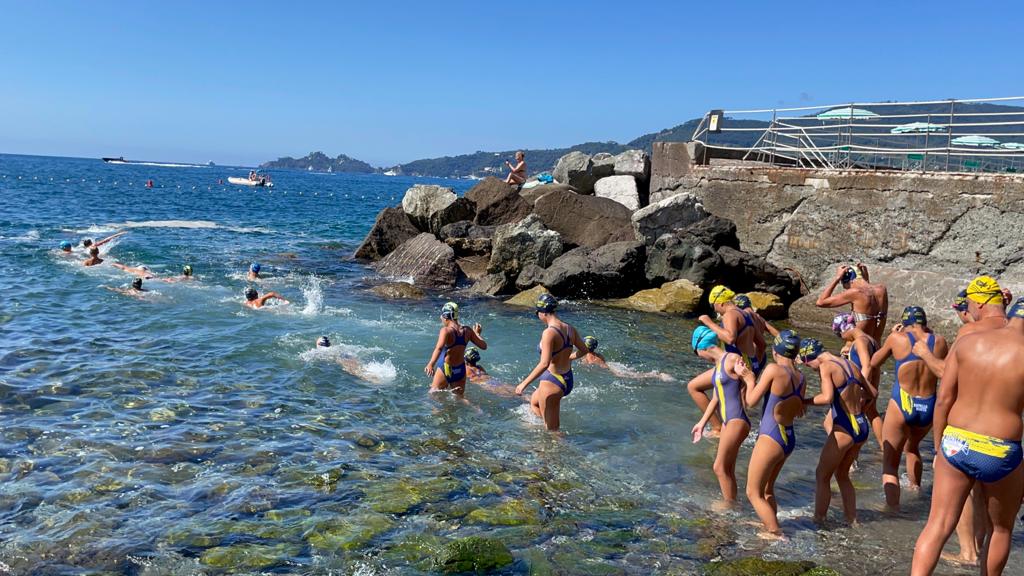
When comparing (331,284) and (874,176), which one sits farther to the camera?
(331,284)

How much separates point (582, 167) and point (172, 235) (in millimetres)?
17901

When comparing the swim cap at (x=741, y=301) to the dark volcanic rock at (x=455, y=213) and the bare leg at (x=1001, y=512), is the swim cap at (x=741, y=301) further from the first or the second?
the dark volcanic rock at (x=455, y=213)

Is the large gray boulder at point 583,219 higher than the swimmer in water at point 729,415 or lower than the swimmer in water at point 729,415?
higher

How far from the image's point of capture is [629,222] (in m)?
21.5

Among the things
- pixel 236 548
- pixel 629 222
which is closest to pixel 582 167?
pixel 629 222

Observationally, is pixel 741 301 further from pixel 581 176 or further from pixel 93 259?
pixel 93 259

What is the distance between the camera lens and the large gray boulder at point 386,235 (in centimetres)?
2520

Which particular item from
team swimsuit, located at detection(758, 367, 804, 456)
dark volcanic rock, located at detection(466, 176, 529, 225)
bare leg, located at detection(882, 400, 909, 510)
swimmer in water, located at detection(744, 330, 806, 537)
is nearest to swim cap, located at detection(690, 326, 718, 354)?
bare leg, located at detection(882, 400, 909, 510)

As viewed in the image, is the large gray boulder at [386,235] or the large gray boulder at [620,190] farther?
the large gray boulder at [386,235]

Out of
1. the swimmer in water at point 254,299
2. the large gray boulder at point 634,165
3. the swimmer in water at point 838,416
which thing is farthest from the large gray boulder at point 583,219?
the swimmer in water at point 838,416

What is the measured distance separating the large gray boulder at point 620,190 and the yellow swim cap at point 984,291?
1842 centimetres

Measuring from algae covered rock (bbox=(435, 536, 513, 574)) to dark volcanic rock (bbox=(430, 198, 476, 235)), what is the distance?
18.4 meters

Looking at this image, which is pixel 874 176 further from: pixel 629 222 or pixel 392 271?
pixel 392 271

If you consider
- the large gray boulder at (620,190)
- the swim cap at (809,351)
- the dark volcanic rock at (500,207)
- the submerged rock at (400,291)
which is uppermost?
the large gray boulder at (620,190)
